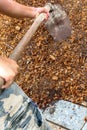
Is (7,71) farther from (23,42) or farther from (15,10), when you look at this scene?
(15,10)

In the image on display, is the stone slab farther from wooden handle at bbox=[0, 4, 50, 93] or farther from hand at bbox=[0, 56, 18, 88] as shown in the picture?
hand at bbox=[0, 56, 18, 88]

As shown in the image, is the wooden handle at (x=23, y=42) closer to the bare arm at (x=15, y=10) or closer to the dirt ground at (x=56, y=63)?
the bare arm at (x=15, y=10)

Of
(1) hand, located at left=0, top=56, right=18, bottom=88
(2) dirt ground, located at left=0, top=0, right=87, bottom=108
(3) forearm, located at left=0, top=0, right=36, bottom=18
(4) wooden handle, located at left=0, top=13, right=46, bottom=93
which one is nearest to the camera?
(1) hand, located at left=0, top=56, right=18, bottom=88

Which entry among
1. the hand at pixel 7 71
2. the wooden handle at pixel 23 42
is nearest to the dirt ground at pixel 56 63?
the wooden handle at pixel 23 42

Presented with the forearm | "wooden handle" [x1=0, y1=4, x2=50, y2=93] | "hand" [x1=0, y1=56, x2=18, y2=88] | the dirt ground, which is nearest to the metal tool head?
the dirt ground

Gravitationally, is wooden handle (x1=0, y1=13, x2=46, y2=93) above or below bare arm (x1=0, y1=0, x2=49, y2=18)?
below

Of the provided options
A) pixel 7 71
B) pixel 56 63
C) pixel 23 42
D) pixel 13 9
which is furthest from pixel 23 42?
pixel 56 63

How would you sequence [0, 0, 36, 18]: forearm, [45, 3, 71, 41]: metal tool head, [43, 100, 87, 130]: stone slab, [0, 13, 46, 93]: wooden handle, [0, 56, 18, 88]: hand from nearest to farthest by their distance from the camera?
[0, 56, 18, 88]: hand, [0, 13, 46, 93]: wooden handle, [0, 0, 36, 18]: forearm, [43, 100, 87, 130]: stone slab, [45, 3, 71, 41]: metal tool head
